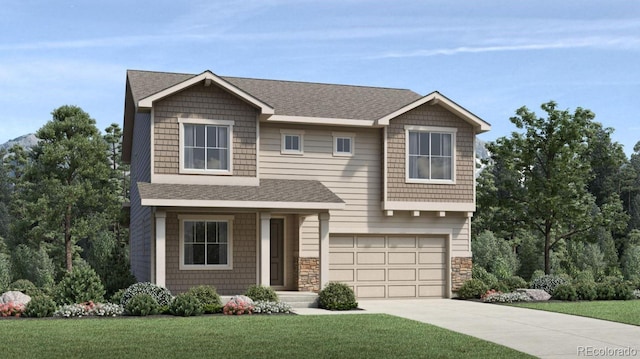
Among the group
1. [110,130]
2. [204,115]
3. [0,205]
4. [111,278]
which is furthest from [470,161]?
[0,205]

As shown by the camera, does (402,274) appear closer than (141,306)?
No

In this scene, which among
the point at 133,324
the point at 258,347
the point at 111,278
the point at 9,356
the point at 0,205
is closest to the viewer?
the point at 9,356

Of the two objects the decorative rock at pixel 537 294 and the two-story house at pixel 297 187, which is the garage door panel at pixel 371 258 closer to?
the two-story house at pixel 297 187

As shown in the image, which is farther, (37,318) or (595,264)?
(595,264)

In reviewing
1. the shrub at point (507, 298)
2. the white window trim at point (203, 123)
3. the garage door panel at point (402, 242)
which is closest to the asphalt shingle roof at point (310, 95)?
the white window trim at point (203, 123)

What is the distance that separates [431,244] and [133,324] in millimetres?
11885

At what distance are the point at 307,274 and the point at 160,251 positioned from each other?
5.02 meters

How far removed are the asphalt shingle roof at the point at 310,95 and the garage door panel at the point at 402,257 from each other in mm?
4460

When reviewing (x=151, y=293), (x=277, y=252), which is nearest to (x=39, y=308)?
(x=151, y=293)

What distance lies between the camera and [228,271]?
22.4 meters

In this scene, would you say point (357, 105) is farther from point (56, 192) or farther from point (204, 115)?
point (56, 192)

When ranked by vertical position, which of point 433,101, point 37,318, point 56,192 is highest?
point 433,101

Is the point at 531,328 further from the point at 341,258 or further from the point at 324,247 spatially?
the point at 341,258

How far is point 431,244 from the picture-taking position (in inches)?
992
